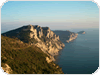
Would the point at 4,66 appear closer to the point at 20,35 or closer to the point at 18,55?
the point at 18,55

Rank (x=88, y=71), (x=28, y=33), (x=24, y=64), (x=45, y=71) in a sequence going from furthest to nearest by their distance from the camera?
(x=28, y=33) → (x=88, y=71) → (x=45, y=71) → (x=24, y=64)

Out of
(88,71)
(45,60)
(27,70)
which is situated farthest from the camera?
(88,71)

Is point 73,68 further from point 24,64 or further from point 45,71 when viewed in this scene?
point 24,64

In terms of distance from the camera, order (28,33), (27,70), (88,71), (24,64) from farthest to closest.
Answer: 1. (28,33)
2. (88,71)
3. (24,64)
4. (27,70)

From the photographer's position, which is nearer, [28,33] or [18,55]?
[18,55]

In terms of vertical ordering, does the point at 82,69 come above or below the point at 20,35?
below

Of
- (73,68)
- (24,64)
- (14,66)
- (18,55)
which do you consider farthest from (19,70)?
(73,68)

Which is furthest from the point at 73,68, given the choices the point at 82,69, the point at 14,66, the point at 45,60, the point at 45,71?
the point at 14,66

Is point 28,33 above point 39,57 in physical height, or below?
Answer: above

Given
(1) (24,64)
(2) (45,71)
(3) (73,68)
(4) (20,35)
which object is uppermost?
(4) (20,35)
